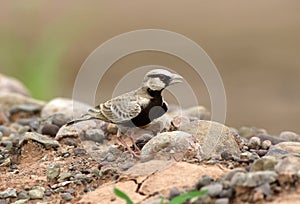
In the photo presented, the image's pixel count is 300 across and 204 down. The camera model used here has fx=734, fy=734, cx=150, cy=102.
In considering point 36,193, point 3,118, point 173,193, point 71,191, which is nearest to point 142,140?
point 71,191

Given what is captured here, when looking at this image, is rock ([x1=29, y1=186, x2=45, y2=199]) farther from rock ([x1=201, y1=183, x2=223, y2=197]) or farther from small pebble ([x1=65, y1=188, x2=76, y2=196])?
rock ([x1=201, y1=183, x2=223, y2=197])

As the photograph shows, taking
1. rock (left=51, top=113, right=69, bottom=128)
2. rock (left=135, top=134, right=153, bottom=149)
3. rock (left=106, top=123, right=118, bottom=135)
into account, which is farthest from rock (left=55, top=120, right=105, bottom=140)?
rock (left=135, top=134, right=153, bottom=149)

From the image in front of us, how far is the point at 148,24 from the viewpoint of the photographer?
1831 cm

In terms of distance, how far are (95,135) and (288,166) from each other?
6.88ft

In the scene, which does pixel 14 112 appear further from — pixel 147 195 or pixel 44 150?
pixel 147 195

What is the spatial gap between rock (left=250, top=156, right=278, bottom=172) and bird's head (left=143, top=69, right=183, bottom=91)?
2.81 ft

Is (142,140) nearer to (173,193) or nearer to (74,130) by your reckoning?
(74,130)

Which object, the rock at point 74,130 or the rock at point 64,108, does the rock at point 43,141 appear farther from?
the rock at point 64,108

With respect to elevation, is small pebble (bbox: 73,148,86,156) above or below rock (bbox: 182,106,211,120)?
below

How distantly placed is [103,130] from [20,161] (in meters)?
0.75

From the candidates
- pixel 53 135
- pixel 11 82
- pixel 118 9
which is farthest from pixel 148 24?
pixel 53 135

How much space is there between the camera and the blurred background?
11164 mm

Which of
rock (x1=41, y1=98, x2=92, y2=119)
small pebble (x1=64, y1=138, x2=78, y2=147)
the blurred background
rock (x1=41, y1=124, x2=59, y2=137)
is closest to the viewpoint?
small pebble (x1=64, y1=138, x2=78, y2=147)

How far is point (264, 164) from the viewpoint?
405cm
